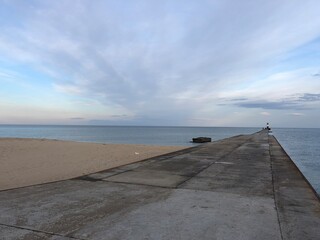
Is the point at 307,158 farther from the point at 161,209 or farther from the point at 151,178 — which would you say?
the point at 161,209

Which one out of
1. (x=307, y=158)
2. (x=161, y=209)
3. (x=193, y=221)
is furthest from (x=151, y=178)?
(x=307, y=158)

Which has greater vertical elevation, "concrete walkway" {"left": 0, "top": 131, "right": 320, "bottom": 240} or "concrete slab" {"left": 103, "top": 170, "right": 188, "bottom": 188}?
"concrete slab" {"left": 103, "top": 170, "right": 188, "bottom": 188}

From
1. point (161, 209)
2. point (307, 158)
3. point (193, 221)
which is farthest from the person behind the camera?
point (307, 158)

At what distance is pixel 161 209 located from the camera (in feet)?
16.4

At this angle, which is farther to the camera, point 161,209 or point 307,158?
point 307,158

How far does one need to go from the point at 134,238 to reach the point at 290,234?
2.05 meters

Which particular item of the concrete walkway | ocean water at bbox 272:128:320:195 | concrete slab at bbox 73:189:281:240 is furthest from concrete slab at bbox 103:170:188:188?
ocean water at bbox 272:128:320:195

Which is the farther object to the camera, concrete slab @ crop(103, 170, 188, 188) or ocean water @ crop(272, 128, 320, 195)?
ocean water @ crop(272, 128, 320, 195)

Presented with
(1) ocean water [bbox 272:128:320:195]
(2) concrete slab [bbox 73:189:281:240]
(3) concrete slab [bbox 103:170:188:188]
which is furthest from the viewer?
(1) ocean water [bbox 272:128:320:195]

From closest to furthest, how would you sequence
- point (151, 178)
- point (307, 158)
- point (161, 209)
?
point (161, 209), point (151, 178), point (307, 158)

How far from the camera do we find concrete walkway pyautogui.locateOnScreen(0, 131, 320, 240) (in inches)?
156

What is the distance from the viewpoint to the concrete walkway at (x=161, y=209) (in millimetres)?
3963

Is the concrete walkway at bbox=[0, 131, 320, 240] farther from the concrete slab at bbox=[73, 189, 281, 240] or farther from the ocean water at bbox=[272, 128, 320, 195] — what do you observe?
the ocean water at bbox=[272, 128, 320, 195]

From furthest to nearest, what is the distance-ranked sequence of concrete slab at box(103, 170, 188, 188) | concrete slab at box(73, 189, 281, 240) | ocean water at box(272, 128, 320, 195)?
1. ocean water at box(272, 128, 320, 195)
2. concrete slab at box(103, 170, 188, 188)
3. concrete slab at box(73, 189, 281, 240)
